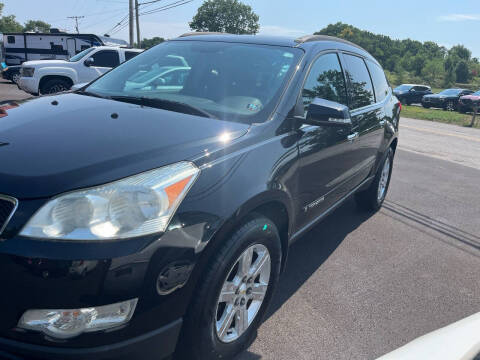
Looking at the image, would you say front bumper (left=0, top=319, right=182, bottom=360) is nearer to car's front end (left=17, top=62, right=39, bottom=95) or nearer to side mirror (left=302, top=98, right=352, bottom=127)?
side mirror (left=302, top=98, right=352, bottom=127)

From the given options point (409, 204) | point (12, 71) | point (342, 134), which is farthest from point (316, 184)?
point (12, 71)

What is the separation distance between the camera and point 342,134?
3.25 meters

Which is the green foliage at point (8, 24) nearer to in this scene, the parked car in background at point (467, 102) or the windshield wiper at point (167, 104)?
the parked car in background at point (467, 102)

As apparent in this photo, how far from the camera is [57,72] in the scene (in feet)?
39.5

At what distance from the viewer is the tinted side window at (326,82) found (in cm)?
293

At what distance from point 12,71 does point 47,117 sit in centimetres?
1967

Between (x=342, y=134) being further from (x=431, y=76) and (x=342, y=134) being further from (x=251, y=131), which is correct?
(x=431, y=76)

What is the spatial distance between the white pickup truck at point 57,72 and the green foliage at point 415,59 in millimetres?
54361

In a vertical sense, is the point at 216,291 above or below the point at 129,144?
below

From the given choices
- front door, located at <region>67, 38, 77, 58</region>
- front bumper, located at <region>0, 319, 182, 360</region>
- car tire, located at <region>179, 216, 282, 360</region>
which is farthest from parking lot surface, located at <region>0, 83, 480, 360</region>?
front door, located at <region>67, 38, 77, 58</region>

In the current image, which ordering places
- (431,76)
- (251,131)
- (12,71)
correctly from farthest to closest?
(431,76) → (12,71) → (251,131)

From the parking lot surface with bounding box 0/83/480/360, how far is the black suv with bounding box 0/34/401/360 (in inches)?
18.5

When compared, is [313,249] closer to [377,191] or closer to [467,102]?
[377,191]

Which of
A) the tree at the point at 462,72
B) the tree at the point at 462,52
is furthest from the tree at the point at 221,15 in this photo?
the tree at the point at 462,52
